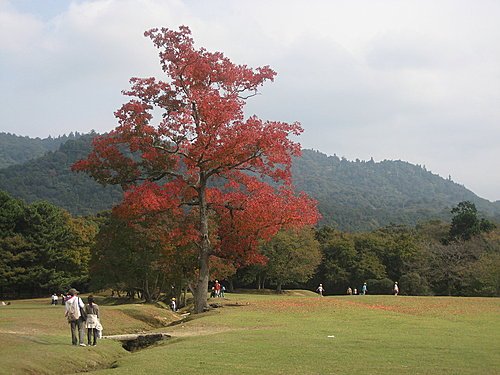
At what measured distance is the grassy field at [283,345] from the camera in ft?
43.4

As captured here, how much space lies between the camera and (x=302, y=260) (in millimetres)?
74750

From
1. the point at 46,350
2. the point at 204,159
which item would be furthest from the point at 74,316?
the point at 204,159

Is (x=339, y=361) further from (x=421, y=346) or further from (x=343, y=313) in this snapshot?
(x=343, y=313)

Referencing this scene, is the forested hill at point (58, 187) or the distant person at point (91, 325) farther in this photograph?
the forested hill at point (58, 187)

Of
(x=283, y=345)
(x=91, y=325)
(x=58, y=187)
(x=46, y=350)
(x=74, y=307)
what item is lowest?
(x=283, y=345)

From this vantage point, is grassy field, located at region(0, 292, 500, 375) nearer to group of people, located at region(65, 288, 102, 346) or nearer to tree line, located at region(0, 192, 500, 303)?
group of people, located at region(65, 288, 102, 346)

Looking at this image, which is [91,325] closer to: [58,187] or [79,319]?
[79,319]

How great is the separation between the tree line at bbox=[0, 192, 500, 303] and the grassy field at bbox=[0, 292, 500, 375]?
19951 mm

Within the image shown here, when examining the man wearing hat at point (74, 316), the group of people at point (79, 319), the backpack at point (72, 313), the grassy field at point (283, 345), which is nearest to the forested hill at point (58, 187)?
the grassy field at point (283, 345)

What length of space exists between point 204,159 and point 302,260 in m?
48.0

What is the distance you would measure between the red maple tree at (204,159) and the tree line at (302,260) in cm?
1454

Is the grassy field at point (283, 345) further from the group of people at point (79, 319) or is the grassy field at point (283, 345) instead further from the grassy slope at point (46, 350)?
the group of people at point (79, 319)

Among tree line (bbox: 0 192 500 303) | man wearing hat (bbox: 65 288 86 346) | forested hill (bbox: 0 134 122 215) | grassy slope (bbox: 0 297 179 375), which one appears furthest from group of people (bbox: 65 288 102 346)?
forested hill (bbox: 0 134 122 215)

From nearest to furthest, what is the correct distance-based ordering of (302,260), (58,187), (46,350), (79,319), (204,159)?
(46,350)
(79,319)
(204,159)
(302,260)
(58,187)
